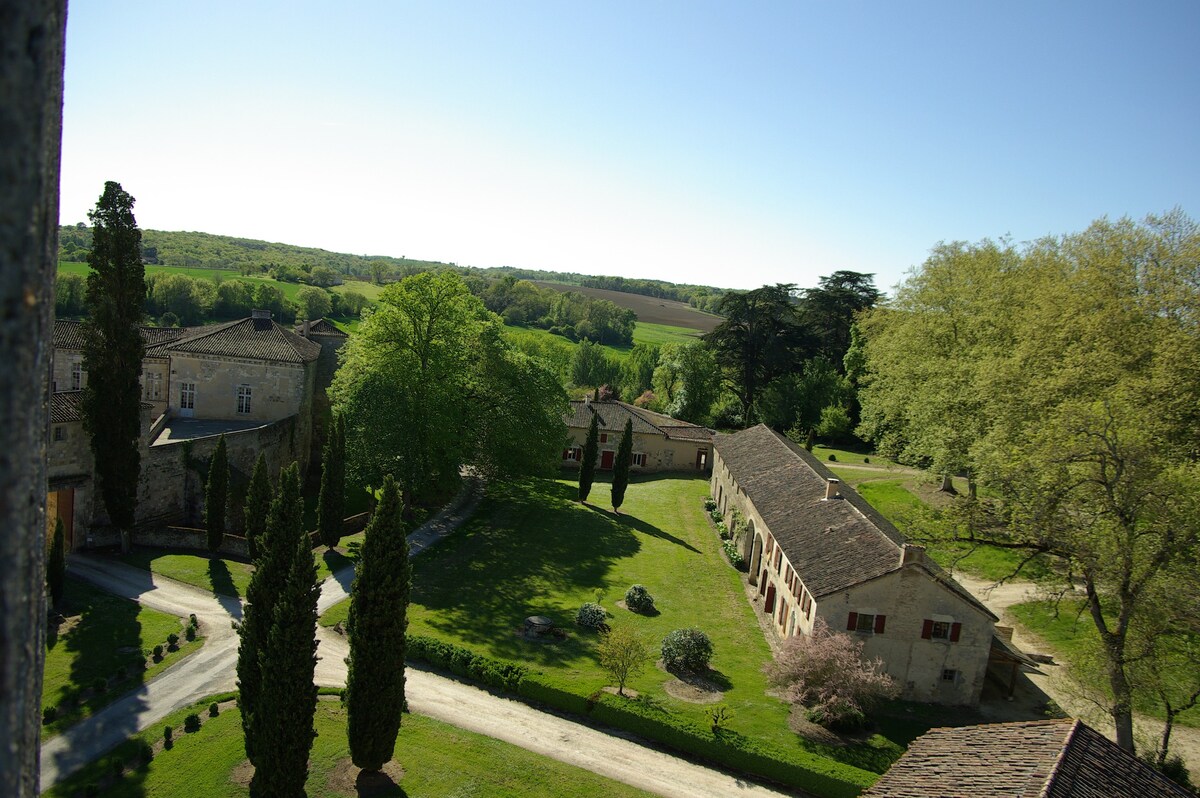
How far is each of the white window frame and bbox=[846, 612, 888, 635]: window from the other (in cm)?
3777

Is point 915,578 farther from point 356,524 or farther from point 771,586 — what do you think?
point 356,524

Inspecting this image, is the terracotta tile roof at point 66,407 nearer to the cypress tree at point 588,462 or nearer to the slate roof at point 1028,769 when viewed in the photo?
the cypress tree at point 588,462

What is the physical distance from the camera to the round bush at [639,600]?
34312mm

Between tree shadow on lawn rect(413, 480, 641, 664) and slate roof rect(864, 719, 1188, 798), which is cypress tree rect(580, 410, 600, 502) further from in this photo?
slate roof rect(864, 719, 1188, 798)

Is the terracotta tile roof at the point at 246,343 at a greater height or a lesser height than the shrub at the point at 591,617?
greater

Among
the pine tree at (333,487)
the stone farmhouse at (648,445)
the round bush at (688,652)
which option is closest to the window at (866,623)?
the round bush at (688,652)

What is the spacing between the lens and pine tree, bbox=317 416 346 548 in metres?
37.4

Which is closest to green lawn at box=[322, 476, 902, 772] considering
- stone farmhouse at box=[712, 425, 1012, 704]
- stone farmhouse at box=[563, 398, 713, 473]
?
stone farmhouse at box=[712, 425, 1012, 704]

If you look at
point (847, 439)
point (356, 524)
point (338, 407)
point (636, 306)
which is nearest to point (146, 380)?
point (338, 407)

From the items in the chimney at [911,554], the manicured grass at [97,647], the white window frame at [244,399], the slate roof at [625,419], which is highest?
the chimney at [911,554]

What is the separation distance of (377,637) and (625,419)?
4615cm

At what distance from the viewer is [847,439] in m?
72.6

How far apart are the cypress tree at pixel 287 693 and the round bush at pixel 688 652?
47.1 feet

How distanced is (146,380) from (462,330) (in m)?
20.6
